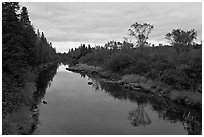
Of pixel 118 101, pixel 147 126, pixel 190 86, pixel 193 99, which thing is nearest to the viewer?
pixel 147 126

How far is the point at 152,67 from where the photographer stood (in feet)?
123

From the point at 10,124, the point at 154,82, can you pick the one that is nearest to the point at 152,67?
the point at 154,82

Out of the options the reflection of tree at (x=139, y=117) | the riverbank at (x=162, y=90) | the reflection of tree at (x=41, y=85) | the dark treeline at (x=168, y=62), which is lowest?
the reflection of tree at (x=139, y=117)

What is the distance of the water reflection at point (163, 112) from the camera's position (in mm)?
19973

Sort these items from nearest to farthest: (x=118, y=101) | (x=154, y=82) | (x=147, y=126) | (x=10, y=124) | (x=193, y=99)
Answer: (x=10, y=124)
(x=147, y=126)
(x=193, y=99)
(x=118, y=101)
(x=154, y=82)

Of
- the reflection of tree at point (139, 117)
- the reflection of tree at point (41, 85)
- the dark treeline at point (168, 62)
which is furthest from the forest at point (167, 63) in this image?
the reflection of tree at point (41, 85)

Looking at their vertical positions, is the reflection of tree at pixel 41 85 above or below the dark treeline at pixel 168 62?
below

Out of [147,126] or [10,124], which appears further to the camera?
[147,126]

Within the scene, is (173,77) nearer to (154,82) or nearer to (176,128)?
(154,82)

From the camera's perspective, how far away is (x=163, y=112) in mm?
23453

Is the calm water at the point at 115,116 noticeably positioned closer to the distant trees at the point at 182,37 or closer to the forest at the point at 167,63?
the forest at the point at 167,63

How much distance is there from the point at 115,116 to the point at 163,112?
4.58 m

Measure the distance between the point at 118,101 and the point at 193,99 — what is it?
8.04 meters

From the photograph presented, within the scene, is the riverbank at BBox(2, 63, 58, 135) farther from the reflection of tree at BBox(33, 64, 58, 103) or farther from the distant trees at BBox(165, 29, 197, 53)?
the distant trees at BBox(165, 29, 197, 53)
